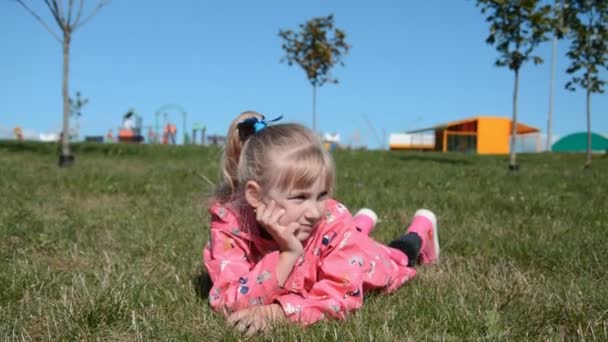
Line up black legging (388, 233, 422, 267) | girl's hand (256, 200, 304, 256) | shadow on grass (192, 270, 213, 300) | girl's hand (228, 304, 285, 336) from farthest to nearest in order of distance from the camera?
black legging (388, 233, 422, 267), shadow on grass (192, 270, 213, 300), girl's hand (256, 200, 304, 256), girl's hand (228, 304, 285, 336)

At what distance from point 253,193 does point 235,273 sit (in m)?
0.40

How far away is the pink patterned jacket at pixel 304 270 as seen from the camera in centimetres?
277

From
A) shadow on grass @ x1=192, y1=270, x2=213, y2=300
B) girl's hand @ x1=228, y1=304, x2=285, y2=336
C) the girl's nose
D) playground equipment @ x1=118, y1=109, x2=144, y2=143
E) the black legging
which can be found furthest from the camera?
playground equipment @ x1=118, y1=109, x2=144, y2=143

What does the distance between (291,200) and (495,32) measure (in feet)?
54.0

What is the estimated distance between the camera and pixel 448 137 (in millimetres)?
47062

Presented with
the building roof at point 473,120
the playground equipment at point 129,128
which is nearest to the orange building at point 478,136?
the building roof at point 473,120

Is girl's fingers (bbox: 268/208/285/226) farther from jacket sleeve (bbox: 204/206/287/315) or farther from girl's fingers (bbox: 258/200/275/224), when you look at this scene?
jacket sleeve (bbox: 204/206/287/315)

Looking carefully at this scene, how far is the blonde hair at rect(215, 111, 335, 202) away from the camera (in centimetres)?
285

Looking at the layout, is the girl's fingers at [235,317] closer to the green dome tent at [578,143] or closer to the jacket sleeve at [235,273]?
the jacket sleeve at [235,273]

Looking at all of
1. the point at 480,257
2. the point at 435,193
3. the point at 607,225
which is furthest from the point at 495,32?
the point at 480,257

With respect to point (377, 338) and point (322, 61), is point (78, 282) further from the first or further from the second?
point (322, 61)

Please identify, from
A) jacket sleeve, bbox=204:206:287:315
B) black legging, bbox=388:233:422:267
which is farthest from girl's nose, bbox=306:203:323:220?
black legging, bbox=388:233:422:267

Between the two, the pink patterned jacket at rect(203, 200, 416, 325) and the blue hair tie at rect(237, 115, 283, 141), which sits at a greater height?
the blue hair tie at rect(237, 115, 283, 141)

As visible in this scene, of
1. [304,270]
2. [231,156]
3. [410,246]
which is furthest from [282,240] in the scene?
[410,246]
